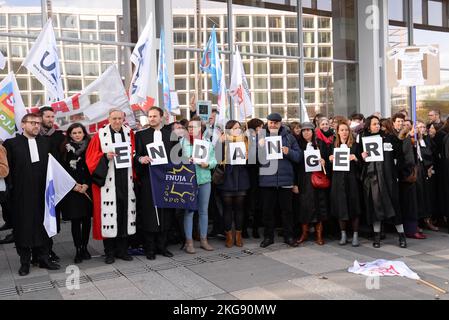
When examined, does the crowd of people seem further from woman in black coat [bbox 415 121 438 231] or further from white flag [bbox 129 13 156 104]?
white flag [bbox 129 13 156 104]

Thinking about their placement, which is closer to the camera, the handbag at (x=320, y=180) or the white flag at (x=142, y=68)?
the white flag at (x=142, y=68)

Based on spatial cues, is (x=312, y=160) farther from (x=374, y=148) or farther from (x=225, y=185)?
(x=225, y=185)

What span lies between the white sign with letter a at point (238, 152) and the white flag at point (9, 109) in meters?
2.82

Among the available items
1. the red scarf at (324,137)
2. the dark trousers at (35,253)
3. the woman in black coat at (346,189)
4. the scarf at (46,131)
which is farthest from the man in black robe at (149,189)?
the woman in black coat at (346,189)

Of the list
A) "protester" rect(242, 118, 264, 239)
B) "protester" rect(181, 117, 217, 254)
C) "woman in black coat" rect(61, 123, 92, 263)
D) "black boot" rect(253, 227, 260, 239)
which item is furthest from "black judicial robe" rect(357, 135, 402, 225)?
"woman in black coat" rect(61, 123, 92, 263)

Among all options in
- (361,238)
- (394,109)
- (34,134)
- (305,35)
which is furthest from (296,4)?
(34,134)

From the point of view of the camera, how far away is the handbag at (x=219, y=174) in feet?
22.1

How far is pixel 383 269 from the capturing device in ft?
18.1

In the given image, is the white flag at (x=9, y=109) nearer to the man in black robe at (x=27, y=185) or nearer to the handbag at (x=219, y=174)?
the man in black robe at (x=27, y=185)

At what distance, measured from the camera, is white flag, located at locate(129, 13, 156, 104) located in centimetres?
672

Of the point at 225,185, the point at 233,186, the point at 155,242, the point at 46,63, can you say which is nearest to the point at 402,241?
the point at 233,186

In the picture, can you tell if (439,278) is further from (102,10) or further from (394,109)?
(394,109)

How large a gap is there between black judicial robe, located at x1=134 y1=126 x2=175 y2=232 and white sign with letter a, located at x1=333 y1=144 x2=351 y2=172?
7.93 ft
